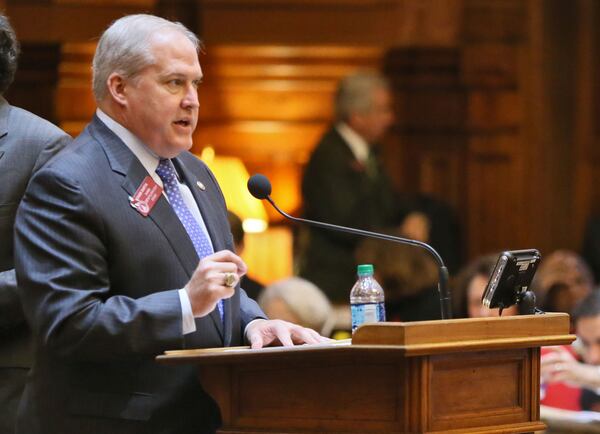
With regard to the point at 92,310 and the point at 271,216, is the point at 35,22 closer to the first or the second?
the point at 271,216

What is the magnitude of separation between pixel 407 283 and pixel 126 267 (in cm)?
361

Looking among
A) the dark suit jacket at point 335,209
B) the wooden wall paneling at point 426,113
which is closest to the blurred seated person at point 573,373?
the dark suit jacket at point 335,209

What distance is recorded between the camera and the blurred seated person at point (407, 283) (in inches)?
267

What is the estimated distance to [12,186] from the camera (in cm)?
381

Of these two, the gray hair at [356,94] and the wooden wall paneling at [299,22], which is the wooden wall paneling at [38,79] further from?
the gray hair at [356,94]

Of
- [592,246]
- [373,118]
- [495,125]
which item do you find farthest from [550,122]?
[373,118]

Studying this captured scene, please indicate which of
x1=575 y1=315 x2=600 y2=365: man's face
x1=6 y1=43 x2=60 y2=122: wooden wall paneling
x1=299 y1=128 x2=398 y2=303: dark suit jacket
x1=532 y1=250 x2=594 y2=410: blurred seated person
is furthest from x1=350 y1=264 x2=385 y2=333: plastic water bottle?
x1=6 y1=43 x2=60 y2=122: wooden wall paneling

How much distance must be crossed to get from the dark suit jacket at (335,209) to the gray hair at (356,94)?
0.15 meters

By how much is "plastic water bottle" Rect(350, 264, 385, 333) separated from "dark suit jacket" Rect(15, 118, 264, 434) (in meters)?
0.43

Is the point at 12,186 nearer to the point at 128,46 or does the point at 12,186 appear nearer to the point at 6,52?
the point at 6,52

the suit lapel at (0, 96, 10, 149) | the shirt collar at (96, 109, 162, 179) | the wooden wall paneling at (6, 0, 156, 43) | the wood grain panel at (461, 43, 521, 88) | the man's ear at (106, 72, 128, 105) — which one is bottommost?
the shirt collar at (96, 109, 162, 179)

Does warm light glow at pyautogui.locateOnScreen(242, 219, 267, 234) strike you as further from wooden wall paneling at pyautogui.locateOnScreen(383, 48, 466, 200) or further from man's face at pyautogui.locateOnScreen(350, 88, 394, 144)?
wooden wall paneling at pyautogui.locateOnScreen(383, 48, 466, 200)

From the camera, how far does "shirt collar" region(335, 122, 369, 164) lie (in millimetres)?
8062

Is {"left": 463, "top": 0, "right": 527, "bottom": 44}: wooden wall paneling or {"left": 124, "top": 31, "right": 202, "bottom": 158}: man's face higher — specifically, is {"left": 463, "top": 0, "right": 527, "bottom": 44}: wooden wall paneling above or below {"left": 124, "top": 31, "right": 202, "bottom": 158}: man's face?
above
